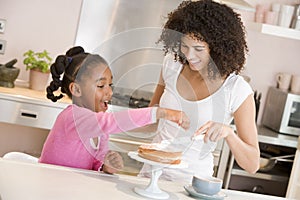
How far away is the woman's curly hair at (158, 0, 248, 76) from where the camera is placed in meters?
1.64

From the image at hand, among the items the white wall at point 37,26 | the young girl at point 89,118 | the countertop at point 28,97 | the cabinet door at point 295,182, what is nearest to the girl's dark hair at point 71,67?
the young girl at point 89,118

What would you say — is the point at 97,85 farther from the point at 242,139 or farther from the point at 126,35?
the point at 242,139

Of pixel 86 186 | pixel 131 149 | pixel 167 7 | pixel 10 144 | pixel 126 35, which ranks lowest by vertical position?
pixel 10 144

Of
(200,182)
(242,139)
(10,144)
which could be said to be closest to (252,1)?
(10,144)

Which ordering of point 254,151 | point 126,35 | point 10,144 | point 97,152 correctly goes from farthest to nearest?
point 10,144, point 254,151, point 97,152, point 126,35

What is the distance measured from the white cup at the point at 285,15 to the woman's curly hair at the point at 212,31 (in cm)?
187

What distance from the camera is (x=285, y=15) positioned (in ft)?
12.2

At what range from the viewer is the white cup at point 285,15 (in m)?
3.69

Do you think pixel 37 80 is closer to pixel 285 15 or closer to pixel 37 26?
pixel 37 26

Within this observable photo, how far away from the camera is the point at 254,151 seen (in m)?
1.91

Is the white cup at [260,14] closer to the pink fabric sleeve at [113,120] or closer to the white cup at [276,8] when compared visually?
the white cup at [276,8]

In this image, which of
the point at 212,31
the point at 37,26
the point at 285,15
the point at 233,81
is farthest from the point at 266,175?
the point at 212,31

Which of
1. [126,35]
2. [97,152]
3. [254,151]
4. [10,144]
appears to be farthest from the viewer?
[10,144]

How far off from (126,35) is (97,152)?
353mm
